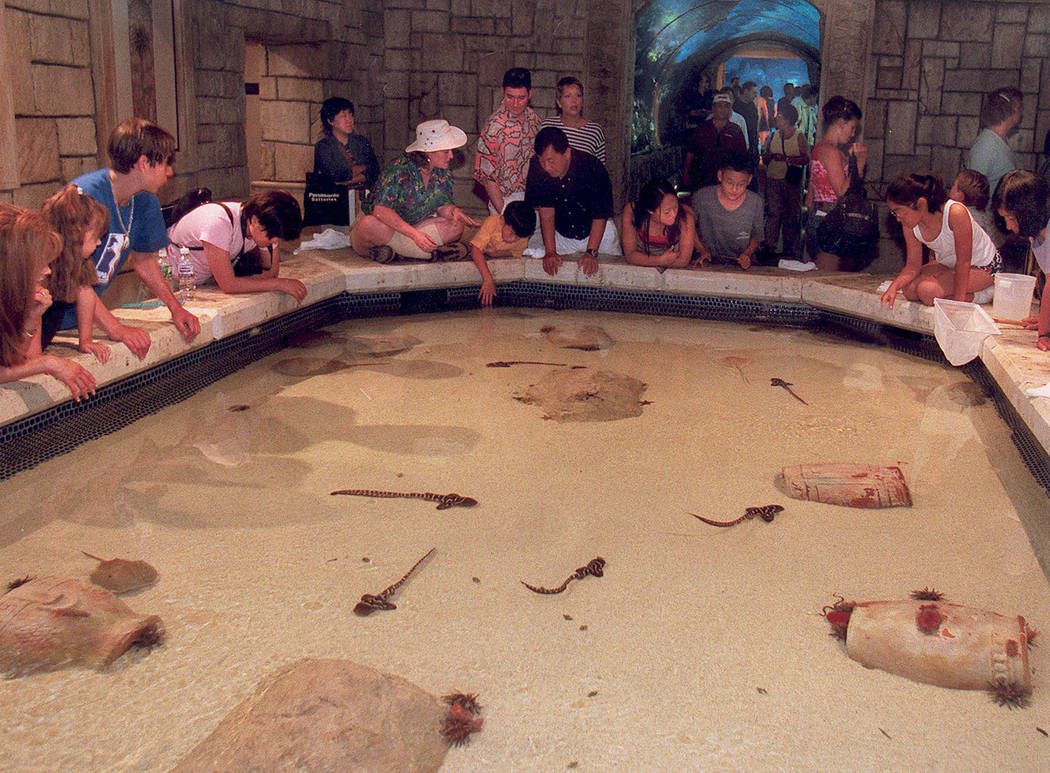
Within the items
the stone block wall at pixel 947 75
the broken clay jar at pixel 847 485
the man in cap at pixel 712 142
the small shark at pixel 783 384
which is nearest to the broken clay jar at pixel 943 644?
the broken clay jar at pixel 847 485

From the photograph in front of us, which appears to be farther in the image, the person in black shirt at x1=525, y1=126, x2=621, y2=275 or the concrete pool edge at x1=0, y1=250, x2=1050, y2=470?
the person in black shirt at x1=525, y1=126, x2=621, y2=275

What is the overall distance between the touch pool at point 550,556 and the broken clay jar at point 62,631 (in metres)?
0.05

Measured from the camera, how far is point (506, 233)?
7.12 m

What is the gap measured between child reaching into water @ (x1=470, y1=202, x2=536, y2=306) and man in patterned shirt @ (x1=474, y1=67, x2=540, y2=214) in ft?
0.85

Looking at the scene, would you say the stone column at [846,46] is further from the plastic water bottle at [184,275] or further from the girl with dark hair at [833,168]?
the plastic water bottle at [184,275]

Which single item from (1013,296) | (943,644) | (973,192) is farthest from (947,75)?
(943,644)

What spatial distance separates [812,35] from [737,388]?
9626 mm

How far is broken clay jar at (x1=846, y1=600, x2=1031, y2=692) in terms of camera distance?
2605 mm

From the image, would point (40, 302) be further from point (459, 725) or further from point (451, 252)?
point (451, 252)

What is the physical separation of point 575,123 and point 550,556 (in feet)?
16.0

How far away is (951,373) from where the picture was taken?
5.66m

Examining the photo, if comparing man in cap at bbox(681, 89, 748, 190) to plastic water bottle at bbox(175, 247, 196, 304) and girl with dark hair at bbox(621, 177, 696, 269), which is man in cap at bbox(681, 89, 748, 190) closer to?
girl with dark hair at bbox(621, 177, 696, 269)

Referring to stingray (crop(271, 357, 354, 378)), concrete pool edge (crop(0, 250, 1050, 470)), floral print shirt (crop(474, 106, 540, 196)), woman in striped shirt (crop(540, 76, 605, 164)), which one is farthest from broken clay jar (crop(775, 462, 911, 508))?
floral print shirt (crop(474, 106, 540, 196))

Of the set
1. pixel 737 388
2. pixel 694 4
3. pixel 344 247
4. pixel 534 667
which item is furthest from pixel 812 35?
pixel 534 667
